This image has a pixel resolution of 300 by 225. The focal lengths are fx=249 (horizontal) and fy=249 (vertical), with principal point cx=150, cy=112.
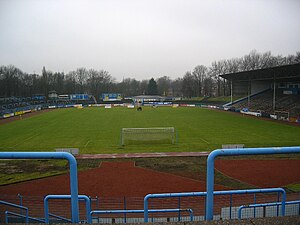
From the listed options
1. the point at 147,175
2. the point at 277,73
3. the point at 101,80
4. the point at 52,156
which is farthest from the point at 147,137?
the point at 101,80

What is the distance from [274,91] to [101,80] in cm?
Answer: 10030

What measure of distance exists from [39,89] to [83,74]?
2801 centimetres

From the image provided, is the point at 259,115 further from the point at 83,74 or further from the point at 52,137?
the point at 83,74

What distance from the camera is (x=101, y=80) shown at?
135 m

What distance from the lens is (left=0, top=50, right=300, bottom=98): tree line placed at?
105688mm

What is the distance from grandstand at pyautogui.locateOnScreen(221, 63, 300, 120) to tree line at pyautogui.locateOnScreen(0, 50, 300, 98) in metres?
36.3

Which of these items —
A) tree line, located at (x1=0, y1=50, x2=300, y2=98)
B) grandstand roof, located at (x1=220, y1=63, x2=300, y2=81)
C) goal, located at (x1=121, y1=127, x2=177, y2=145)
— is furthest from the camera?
tree line, located at (x1=0, y1=50, x2=300, y2=98)

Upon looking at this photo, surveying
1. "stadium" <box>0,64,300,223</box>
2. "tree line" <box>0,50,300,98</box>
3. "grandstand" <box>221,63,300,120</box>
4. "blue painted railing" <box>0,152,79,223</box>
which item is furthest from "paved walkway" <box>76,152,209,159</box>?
"tree line" <box>0,50,300,98</box>

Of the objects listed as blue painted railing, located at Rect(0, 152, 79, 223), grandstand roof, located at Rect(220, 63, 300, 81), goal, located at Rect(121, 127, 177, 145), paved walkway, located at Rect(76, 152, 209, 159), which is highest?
grandstand roof, located at Rect(220, 63, 300, 81)

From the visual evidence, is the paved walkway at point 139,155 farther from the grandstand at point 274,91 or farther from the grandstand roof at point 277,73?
the grandstand at point 274,91

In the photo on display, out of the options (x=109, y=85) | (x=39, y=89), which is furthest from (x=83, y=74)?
(x=39, y=89)

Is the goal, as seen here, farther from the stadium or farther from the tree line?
the tree line

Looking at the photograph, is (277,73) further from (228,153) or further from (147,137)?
(228,153)

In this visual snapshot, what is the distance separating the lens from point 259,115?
53594mm
